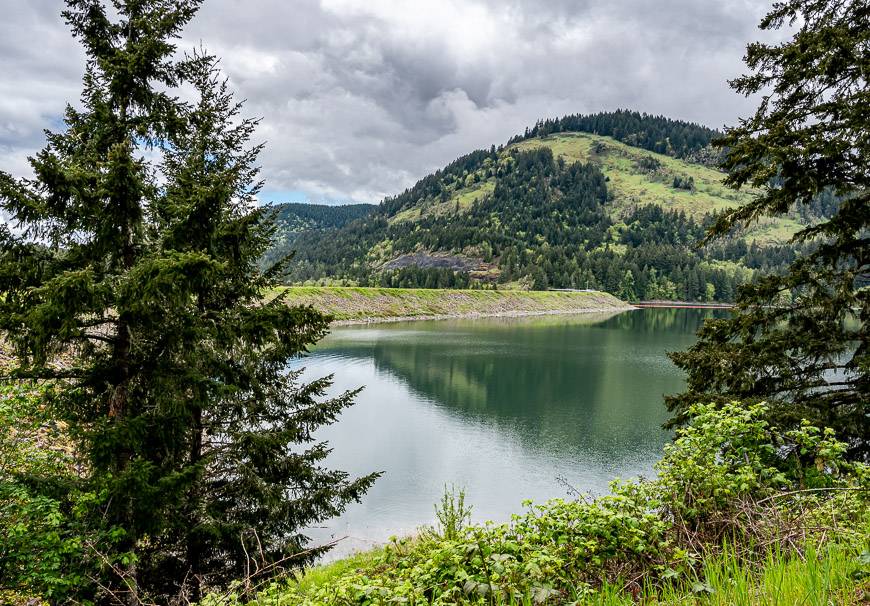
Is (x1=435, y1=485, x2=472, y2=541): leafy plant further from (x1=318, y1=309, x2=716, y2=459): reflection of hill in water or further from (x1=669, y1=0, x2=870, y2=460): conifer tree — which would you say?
(x1=318, y1=309, x2=716, y2=459): reflection of hill in water

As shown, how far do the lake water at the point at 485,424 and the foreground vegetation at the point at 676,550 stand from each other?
323 inches

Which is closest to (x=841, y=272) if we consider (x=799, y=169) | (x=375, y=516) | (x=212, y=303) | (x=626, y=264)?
(x=799, y=169)

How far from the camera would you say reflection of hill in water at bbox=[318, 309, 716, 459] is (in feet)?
86.0

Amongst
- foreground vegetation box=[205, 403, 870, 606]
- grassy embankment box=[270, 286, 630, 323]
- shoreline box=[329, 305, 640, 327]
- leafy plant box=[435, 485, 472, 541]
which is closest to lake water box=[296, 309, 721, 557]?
leafy plant box=[435, 485, 472, 541]

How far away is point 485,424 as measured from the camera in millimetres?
27609

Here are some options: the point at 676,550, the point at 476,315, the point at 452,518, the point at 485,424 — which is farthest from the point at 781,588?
the point at 476,315

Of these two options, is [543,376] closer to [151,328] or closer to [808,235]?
[808,235]

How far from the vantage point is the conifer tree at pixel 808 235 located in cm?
798

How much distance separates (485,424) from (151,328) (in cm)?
2318

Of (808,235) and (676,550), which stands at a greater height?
(808,235)

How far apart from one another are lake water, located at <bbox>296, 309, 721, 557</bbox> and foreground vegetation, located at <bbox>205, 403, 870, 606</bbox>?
819 centimetres

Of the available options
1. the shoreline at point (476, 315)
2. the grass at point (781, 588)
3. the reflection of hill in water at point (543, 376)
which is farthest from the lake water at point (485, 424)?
the shoreline at point (476, 315)

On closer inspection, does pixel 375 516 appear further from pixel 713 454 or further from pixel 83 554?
pixel 713 454

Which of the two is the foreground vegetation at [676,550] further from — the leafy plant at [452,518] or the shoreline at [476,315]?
the shoreline at [476,315]
